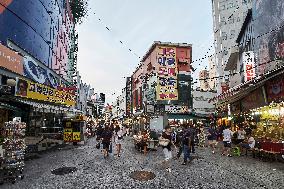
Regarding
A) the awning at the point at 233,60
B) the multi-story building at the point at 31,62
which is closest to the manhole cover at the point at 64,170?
the multi-story building at the point at 31,62

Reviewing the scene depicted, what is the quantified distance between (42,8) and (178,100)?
2620cm

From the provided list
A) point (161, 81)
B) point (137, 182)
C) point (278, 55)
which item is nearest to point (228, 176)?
point (137, 182)

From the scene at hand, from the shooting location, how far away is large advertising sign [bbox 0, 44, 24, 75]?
1413 centimetres

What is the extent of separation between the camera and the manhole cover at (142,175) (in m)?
A: 10.2

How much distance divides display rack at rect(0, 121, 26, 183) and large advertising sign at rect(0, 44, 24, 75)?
534 centimetres

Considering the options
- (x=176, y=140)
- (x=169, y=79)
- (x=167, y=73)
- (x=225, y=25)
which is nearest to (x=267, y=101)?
(x=176, y=140)

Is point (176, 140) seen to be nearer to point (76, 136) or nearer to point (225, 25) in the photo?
point (76, 136)

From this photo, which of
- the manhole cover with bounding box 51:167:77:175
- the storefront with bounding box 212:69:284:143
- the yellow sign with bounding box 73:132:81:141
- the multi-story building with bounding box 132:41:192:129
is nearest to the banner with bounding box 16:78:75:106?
the manhole cover with bounding box 51:167:77:175

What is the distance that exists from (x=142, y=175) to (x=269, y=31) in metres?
15.7

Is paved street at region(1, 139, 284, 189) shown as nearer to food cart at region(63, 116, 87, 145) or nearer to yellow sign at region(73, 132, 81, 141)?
food cart at region(63, 116, 87, 145)

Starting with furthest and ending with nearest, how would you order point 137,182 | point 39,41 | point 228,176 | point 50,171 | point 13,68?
point 39,41
point 13,68
point 50,171
point 228,176
point 137,182

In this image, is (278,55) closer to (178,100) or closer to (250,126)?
(250,126)

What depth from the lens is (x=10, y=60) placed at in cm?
1529

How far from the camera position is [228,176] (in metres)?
10.4
